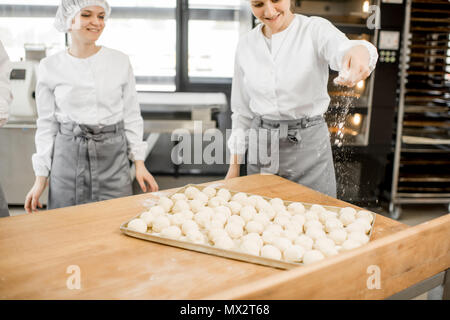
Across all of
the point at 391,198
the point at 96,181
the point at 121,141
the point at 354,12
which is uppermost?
the point at 354,12

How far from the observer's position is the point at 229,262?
883 mm

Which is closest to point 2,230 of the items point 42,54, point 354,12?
point 42,54

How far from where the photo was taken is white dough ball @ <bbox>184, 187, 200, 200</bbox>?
126 cm

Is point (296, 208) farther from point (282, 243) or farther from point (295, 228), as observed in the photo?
point (282, 243)

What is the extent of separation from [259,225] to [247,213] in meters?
0.08

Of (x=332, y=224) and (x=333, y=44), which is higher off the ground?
(x=333, y=44)

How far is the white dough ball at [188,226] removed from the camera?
101 cm

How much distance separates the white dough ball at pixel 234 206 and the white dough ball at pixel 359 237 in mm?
312

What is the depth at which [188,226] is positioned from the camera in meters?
1.02

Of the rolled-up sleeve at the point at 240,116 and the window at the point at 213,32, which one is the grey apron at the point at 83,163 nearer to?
the rolled-up sleeve at the point at 240,116

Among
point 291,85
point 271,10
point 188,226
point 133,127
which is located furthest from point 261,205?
point 133,127

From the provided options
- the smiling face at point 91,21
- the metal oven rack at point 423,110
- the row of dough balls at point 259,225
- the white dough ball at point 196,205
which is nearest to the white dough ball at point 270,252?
the row of dough balls at point 259,225
